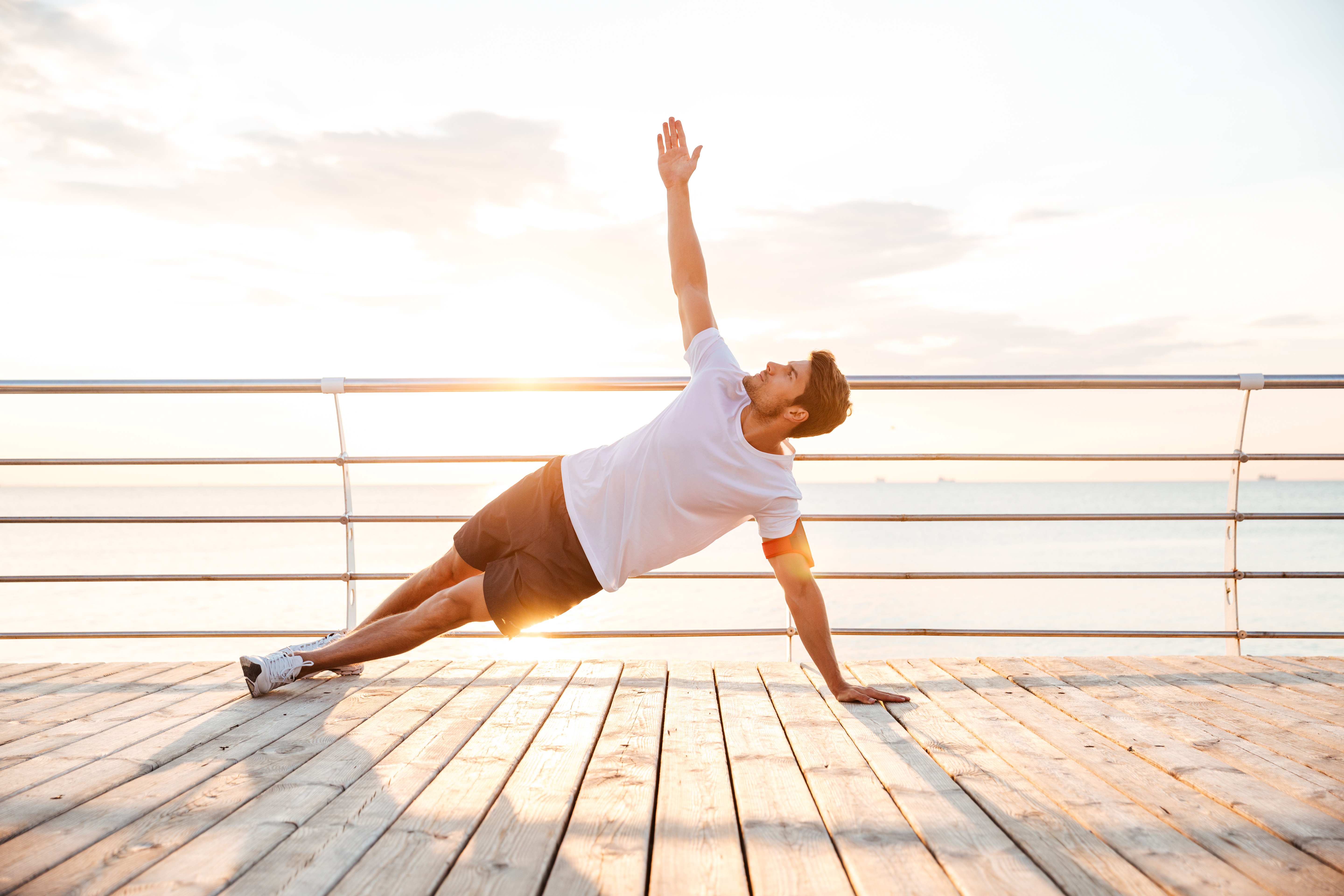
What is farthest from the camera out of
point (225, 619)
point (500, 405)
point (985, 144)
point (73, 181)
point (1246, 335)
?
point (1246, 335)

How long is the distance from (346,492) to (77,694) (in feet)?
3.38

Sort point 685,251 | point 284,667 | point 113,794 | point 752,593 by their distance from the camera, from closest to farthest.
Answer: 1. point 113,794
2. point 284,667
3. point 685,251
4. point 752,593

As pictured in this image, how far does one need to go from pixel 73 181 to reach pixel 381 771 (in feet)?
55.9

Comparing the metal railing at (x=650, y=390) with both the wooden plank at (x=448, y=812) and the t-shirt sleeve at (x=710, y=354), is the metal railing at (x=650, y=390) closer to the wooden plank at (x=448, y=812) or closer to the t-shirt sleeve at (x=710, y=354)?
the t-shirt sleeve at (x=710, y=354)

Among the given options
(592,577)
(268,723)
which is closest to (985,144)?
(592,577)

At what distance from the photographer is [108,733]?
201cm

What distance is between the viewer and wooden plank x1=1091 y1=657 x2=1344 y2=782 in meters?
A: 1.85

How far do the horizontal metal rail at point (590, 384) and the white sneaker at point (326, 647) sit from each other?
0.91 m

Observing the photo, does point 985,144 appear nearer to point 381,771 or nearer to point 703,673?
point 703,673

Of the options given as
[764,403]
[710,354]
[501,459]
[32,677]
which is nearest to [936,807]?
[764,403]

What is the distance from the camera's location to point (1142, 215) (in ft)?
35.3

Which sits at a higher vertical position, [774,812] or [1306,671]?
[774,812]

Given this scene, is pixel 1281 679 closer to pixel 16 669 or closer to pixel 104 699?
pixel 104 699

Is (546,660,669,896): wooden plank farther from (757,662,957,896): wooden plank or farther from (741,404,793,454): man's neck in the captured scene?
(741,404,793,454): man's neck
